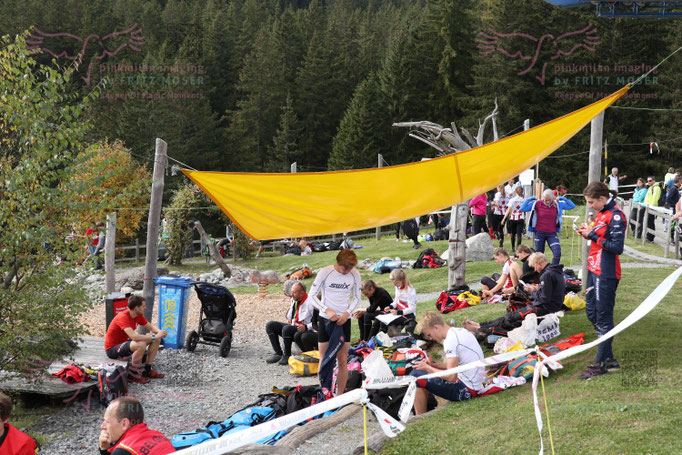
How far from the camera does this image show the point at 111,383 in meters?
7.23

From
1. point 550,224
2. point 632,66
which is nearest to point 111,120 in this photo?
point 632,66

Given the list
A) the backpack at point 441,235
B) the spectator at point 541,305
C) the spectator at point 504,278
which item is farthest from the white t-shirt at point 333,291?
the backpack at point 441,235

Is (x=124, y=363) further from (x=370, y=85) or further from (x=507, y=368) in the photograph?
(x=370, y=85)

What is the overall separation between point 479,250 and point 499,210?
1839 millimetres

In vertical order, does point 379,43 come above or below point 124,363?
above

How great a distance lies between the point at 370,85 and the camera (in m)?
51.9

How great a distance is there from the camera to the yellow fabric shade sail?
5805 mm

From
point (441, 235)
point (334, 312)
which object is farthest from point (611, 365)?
point (441, 235)

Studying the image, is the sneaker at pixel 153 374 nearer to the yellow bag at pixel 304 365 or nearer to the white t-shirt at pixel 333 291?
the yellow bag at pixel 304 365

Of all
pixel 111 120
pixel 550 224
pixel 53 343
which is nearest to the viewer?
pixel 53 343

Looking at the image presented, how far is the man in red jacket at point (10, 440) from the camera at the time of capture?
13.1 ft

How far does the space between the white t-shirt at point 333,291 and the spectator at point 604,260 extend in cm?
241

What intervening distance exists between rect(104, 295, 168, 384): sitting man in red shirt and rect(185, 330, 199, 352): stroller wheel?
1334mm

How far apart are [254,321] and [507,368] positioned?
759 cm
